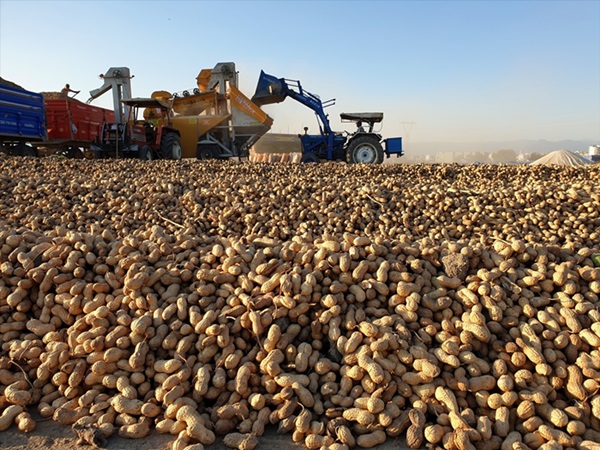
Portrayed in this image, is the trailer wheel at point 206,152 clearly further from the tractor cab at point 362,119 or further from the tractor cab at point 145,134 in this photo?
the tractor cab at point 362,119

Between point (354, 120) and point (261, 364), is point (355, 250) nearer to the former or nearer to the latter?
point (261, 364)

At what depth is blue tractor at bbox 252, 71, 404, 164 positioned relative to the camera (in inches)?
531

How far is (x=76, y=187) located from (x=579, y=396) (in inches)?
251

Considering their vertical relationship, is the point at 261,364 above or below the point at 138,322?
below

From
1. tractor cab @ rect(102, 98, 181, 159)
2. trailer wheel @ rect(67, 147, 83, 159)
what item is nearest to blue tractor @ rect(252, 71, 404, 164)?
tractor cab @ rect(102, 98, 181, 159)

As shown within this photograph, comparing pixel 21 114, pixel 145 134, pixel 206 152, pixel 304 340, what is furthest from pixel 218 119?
pixel 304 340

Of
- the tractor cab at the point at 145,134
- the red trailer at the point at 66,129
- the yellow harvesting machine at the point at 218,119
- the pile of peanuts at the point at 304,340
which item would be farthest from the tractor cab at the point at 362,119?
the pile of peanuts at the point at 304,340

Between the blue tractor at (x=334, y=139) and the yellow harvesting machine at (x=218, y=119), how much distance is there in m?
0.92

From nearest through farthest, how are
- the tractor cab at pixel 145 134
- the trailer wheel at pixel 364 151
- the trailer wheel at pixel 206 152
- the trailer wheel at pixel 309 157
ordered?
the tractor cab at pixel 145 134, the trailer wheel at pixel 364 151, the trailer wheel at pixel 309 157, the trailer wheel at pixel 206 152

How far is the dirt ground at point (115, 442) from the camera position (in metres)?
2.22

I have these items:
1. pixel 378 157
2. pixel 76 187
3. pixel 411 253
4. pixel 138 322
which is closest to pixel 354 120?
pixel 378 157

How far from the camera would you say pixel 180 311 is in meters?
2.71

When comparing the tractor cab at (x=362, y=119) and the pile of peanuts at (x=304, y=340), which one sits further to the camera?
the tractor cab at (x=362, y=119)

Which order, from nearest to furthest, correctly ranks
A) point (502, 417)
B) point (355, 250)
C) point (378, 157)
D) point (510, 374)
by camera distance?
point (502, 417) → point (510, 374) → point (355, 250) → point (378, 157)
